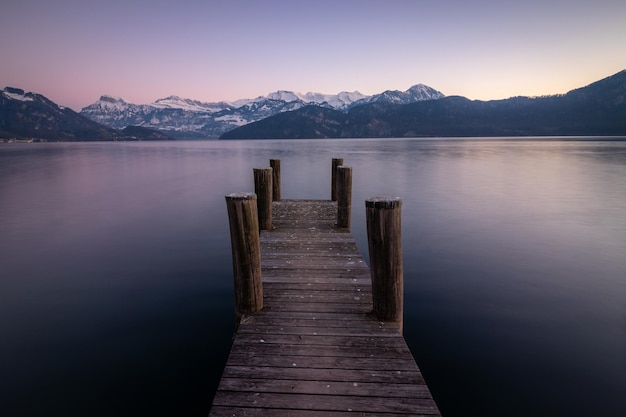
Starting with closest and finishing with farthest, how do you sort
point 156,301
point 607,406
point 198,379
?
point 607,406 → point 198,379 → point 156,301

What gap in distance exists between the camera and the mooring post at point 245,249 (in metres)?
6.17

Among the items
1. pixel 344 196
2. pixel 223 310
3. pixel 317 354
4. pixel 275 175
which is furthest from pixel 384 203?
pixel 275 175

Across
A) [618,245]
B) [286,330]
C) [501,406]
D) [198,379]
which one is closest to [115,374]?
[198,379]

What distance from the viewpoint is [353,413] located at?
4.18 metres

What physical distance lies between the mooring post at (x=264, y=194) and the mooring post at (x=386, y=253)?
6142 millimetres

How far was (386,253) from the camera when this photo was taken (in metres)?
5.80

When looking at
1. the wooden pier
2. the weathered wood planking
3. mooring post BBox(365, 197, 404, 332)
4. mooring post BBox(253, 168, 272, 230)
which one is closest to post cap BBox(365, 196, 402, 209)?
mooring post BBox(365, 197, 404, 332)

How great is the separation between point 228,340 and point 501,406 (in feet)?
18.8

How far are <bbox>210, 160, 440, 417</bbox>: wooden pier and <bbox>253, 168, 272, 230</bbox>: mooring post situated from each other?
3276 mm

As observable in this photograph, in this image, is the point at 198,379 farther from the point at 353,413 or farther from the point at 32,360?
the point at 353,413

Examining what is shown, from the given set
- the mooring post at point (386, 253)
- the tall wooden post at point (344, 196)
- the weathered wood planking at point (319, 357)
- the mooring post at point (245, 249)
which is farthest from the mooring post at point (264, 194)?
the mooring post at point (386, 253)

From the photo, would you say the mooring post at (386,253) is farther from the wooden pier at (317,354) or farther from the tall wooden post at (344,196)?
the tall wooden post at (344,196)

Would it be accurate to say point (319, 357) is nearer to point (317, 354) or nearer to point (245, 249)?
point (317, 354)

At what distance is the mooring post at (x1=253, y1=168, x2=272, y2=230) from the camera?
11.5 meters
